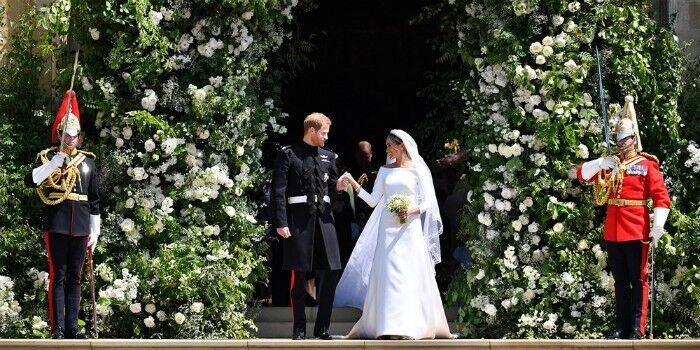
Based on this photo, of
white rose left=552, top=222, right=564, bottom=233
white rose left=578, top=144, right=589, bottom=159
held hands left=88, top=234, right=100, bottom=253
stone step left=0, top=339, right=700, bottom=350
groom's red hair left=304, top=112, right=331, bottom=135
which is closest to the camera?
stone step left=0, top=339, right=700, bottom=350

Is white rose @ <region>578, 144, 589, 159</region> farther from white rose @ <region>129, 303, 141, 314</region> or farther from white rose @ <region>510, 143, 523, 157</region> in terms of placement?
white rose @ <region>129, 303, 141, 314</region>

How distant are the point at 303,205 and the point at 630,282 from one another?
2.67 meters

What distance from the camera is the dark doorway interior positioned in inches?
682

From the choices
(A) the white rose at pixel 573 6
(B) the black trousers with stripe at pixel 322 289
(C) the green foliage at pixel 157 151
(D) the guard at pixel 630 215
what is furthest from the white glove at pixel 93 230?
(A) the white rose at pixel 573 6

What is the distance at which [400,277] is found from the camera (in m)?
12.4

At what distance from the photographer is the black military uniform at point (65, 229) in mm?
11961

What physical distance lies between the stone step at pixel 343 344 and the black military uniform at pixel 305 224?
100 cm

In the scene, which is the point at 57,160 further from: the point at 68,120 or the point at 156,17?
the point at 156,17

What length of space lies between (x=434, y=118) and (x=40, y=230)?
4.74 m

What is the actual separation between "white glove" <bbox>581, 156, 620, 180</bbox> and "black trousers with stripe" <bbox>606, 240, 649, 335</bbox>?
571 millimetres

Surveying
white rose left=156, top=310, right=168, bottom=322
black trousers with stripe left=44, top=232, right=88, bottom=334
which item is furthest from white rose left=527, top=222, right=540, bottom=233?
black trousers with stripe left=44, top=232, right=88, bottom=334

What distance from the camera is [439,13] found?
15.7 m

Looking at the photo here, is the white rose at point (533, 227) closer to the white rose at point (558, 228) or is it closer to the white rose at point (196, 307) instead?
the white rose at point (558, 228)

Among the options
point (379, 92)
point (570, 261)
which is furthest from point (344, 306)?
point (379, 92)
